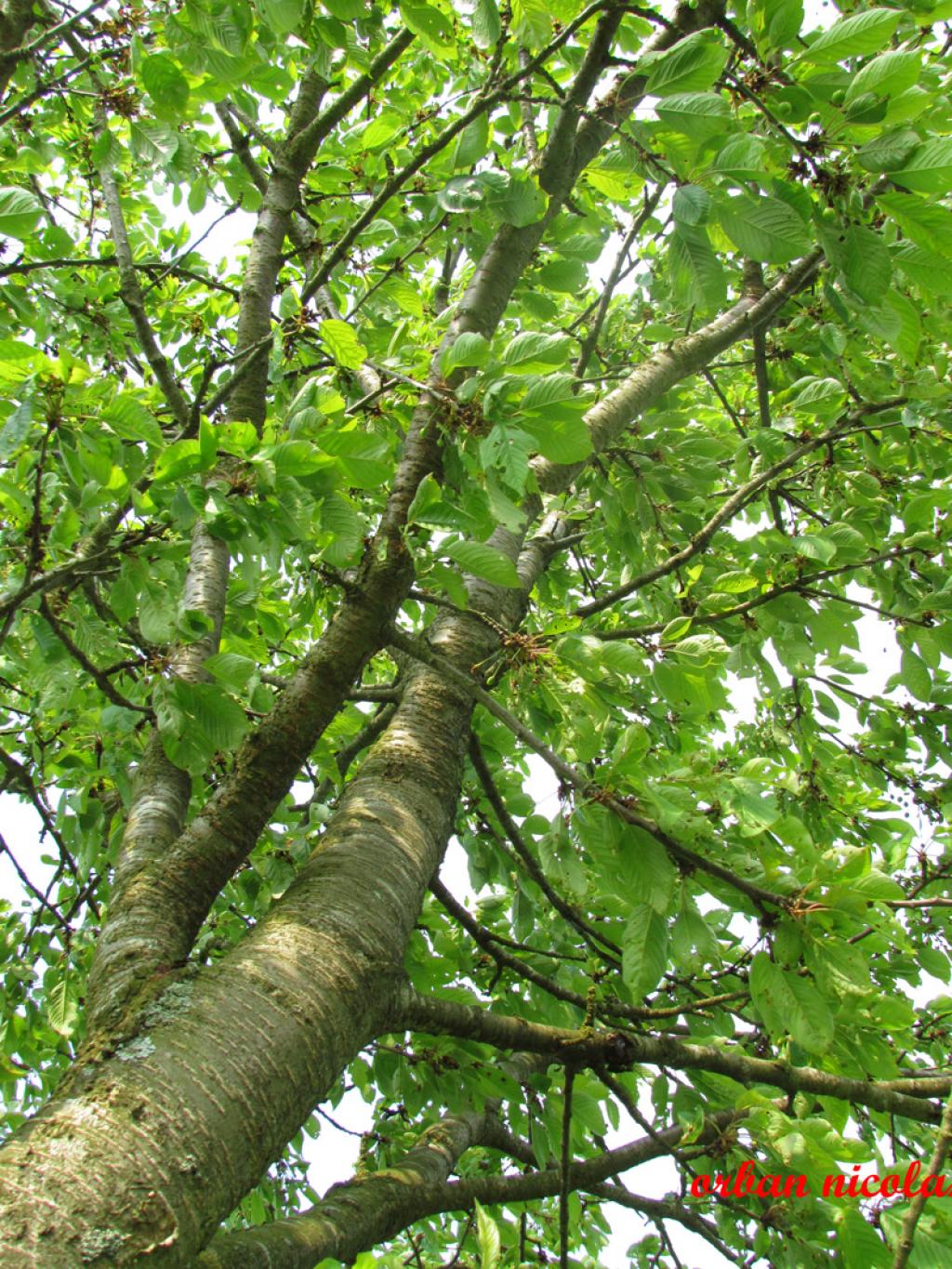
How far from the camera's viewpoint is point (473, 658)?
232cm

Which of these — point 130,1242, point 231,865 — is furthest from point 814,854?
point 130,1242

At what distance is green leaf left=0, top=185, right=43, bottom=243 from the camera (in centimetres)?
177

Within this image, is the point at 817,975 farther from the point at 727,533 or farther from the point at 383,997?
the point at 727,533

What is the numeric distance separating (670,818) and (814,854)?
1.24 ft

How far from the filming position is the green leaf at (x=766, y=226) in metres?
1.51

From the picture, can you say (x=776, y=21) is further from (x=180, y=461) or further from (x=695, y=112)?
(x=180, y=461)

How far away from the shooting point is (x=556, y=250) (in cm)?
254

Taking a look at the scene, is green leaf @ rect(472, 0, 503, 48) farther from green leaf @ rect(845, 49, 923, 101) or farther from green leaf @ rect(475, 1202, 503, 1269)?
green leaf @ rect(475, 1202, 503, 1269)

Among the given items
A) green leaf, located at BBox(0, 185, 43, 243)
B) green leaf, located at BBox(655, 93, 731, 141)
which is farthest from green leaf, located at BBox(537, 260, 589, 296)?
green leaf, located at BBox(0, 185, 43, 243)

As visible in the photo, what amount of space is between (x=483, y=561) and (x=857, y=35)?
1088mm

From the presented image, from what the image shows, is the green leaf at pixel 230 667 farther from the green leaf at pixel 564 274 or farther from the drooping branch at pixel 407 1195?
the green leaf at pixel 564 274

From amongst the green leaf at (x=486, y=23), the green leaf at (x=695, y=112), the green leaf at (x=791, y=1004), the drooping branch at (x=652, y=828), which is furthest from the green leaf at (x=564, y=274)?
the green leaf at (x=791, y=1004)

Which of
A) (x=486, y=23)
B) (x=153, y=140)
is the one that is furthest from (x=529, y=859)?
(x=153, y=140)

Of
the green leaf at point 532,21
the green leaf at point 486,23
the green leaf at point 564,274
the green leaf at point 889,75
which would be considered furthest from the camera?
the green leaf at point 564,274
